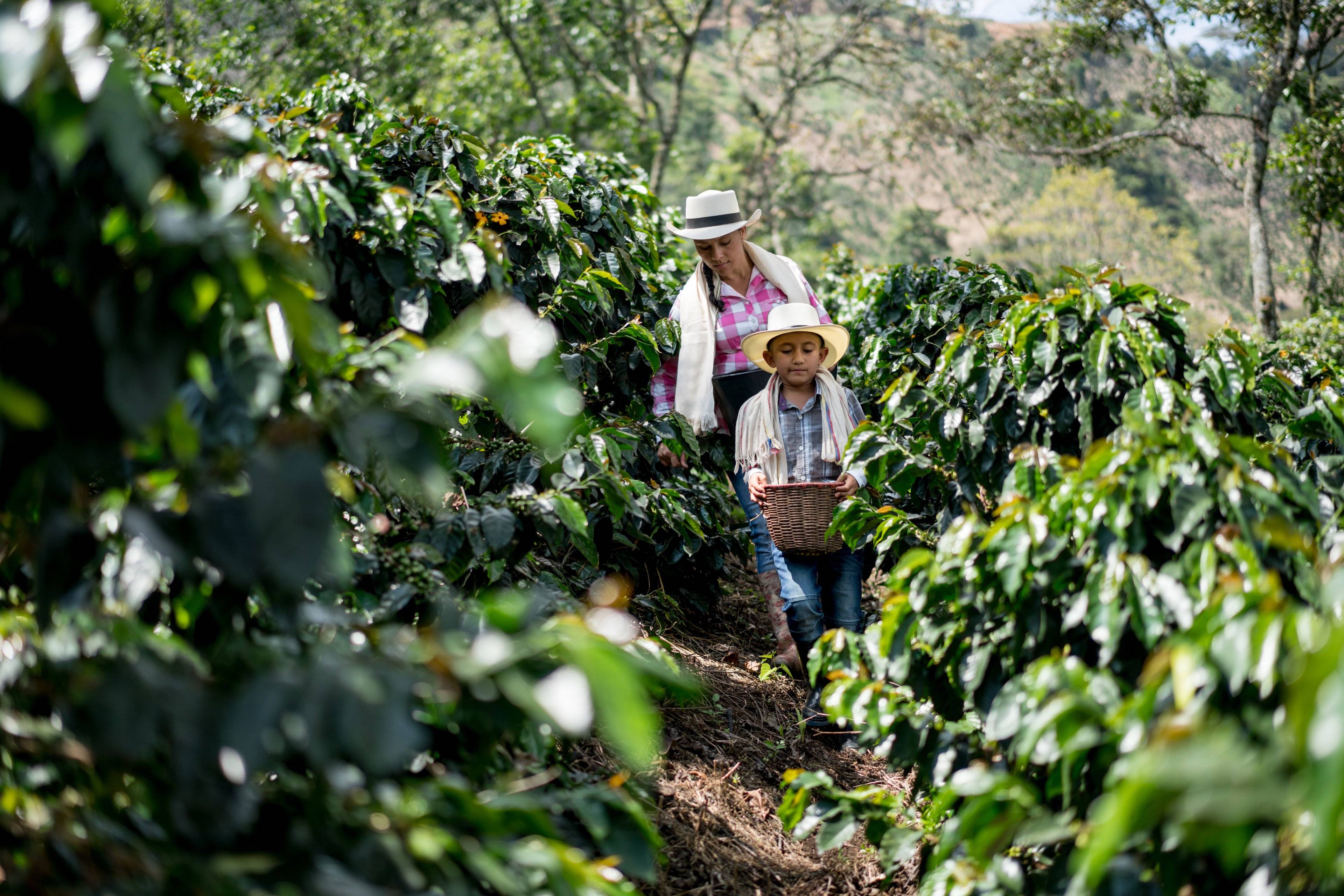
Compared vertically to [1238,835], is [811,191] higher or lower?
lower

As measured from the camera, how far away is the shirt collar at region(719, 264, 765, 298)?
430 centimetres

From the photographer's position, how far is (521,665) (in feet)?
4.09

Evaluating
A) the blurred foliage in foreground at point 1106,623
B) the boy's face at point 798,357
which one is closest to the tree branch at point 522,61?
the boy's face at point 798,357

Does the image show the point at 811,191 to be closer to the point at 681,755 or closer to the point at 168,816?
the point at 681,755

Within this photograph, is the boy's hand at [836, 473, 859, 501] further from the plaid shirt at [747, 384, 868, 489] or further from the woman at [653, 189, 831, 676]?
the woman at [653, 189, 831, 676]

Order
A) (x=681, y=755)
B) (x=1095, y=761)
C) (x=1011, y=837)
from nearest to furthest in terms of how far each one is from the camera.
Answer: (x=1095, y=761) → (x=1011, y=837) → (x=681, y=755)

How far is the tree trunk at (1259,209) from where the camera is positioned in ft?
39.3

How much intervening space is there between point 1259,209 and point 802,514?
1128cm

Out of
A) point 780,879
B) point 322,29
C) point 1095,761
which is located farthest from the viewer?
point 322,29

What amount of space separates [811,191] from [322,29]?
18.5m

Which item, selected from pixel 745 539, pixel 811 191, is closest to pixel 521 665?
pixel 745 539

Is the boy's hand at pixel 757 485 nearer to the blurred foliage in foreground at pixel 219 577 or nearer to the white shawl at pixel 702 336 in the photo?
the white shawl at pixel 702 336

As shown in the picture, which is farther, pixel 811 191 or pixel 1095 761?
pixel 811 191

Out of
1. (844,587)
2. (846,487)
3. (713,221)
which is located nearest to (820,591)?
(844,587)
